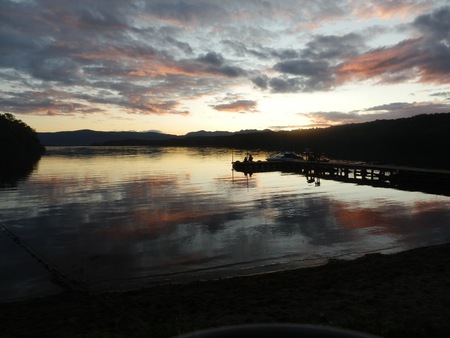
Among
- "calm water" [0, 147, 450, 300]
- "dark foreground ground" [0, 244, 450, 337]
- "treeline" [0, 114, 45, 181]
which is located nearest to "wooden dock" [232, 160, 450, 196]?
"calm water" [0, 147, 450, 300]

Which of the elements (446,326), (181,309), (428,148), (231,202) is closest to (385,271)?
(446,326)

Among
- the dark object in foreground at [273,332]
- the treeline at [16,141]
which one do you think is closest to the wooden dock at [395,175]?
the dark object in foreground at [273,332]

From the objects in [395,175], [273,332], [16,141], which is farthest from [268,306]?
[16,141]

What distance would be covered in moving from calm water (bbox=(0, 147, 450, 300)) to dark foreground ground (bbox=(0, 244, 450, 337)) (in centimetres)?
181

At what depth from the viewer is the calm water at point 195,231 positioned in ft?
45.9

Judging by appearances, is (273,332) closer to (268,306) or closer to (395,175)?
(268,306)

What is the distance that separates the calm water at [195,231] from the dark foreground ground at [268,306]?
181 centimetres

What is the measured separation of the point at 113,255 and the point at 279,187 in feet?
86.1

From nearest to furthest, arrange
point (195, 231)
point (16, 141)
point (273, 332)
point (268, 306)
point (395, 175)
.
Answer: point (273, 332)
point (268, 306)
point (195, 231)
point (395, 175)
point (16, 141)

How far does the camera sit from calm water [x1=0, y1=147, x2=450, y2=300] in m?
14.0

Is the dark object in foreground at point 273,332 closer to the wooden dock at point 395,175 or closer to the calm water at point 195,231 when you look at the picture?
the calm water at point 195,231

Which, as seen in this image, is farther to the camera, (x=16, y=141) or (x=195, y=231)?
(x=16, y=141)

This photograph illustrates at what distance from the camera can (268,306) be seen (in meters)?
9.41

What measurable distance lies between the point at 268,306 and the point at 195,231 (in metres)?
10.9
